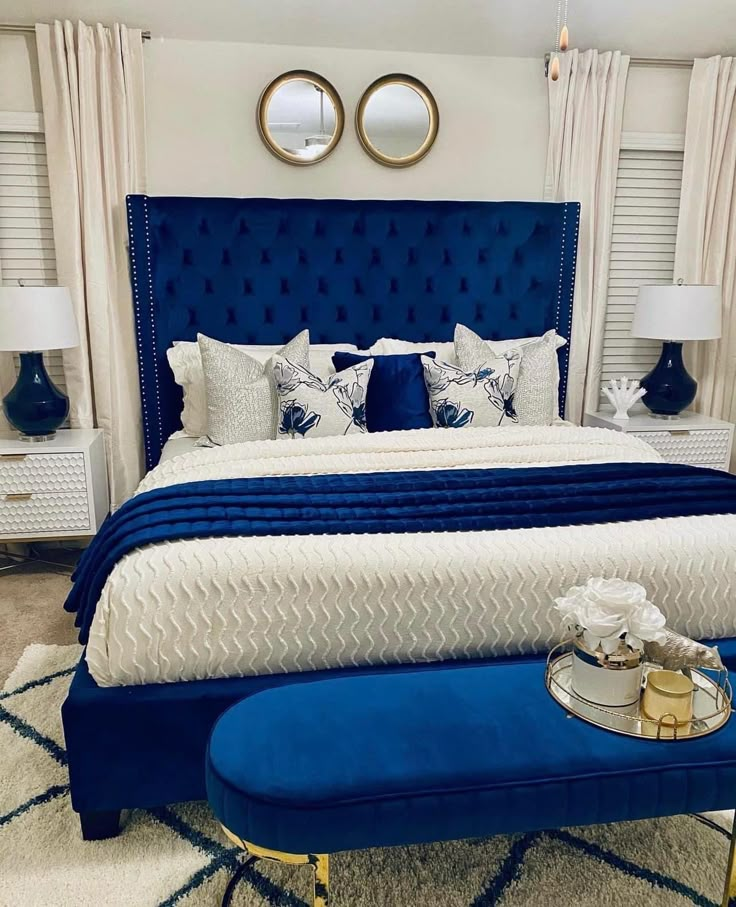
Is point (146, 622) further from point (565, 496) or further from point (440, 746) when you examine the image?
point (565, 496)

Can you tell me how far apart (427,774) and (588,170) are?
3289mm

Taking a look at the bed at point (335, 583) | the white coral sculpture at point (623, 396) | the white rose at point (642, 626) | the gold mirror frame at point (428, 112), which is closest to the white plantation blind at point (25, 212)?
the gold mirror frame at point (428, 112)

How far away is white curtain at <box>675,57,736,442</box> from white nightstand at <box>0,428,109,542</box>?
3.08 meters

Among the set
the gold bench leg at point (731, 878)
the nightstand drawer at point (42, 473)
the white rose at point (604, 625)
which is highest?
the white rose at point (604, 625)

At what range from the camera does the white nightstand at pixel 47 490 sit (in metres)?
3.17

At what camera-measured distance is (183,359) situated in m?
3.42

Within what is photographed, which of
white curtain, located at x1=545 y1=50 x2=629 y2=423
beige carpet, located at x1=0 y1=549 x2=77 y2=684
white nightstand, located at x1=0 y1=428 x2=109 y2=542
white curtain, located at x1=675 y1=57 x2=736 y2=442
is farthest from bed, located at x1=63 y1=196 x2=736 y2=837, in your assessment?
white curtain, located at x1=675 y1=57 x2=736 y2=442

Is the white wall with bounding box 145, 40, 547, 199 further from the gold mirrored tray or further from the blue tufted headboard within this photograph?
the gold mirrored tray

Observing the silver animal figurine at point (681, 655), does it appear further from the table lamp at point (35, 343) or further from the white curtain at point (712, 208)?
the white curtain at point (712, 208)

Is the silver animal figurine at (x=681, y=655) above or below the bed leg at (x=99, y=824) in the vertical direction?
above

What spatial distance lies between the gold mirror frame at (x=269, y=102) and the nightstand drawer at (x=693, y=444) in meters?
2.01

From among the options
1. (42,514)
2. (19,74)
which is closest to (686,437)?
(42,514)

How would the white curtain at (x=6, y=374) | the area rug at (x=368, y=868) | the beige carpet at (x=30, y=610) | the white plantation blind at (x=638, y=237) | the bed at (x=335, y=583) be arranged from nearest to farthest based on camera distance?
the area rug at (x=368, y=868)
the bed at (x=335, y=583)
the beige carpet at (x=30, y=610)
the white curtain at (x=6, y=374)
the white plantation blind at (x=638, y=237)

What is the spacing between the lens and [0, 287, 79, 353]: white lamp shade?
306cm
